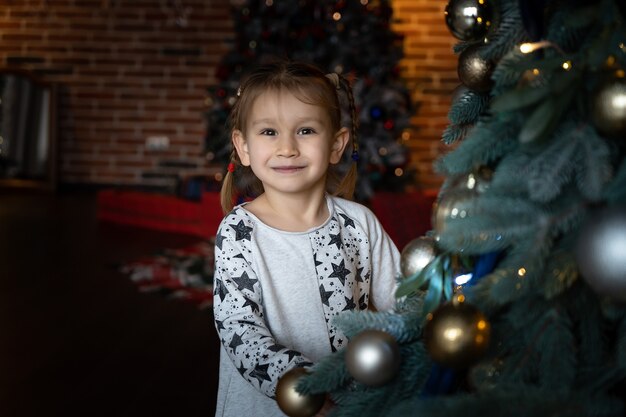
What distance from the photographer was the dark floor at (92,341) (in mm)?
2105

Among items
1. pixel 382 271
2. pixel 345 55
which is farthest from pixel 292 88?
pixel 345 55

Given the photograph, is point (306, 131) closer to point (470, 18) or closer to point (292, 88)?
point (292, 88)

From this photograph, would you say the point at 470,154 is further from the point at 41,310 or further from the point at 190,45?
the point at 190,45

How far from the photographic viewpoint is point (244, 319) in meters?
1.09

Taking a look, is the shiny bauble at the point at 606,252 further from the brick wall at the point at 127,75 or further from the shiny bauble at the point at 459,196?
the brick wall at the point at 127,75

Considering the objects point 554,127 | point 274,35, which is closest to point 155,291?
point 274,35

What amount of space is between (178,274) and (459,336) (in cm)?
329

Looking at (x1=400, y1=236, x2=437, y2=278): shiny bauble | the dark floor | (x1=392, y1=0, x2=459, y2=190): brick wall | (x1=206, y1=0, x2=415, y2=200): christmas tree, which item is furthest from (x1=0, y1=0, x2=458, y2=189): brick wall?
(x1=400, y1=236, x2=437, y2=278): shiny bauble

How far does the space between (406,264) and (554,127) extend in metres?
0.24

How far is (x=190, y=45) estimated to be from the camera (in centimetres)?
675

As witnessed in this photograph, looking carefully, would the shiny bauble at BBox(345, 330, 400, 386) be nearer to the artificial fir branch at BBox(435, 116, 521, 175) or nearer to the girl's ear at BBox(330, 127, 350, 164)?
the artificial fir branch at BBox(435, 116, 521, 175)

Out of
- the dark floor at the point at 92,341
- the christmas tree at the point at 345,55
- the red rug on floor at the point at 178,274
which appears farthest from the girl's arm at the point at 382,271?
the christmas tree at the point at 345,55

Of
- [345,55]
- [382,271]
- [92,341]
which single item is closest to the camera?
[382,271]

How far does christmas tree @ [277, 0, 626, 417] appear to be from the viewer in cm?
61
